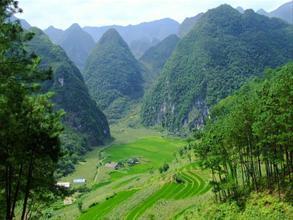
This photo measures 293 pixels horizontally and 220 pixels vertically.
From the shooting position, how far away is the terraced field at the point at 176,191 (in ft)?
221

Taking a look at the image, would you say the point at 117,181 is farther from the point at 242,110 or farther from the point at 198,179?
the point at 242,110

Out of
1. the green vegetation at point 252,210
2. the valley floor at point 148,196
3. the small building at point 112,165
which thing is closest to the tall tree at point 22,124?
the valley floor at point 148,196

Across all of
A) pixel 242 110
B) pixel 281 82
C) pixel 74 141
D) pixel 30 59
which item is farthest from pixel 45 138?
pixel 74 141

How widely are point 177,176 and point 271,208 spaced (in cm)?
4448

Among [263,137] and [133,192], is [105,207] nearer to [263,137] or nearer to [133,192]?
[133,192]

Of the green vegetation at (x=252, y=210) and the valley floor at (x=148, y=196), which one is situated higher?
the green vegetation at (x=252, y=210)

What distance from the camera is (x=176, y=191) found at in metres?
74.6

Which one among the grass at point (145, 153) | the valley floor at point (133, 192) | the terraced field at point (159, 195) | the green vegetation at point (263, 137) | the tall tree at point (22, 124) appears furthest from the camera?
the grass at point (145, 153)

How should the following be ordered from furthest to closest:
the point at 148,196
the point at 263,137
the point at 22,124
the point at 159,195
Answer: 1. the point at 148,196
2. the point at 159,195
3. the point at 263,137
4. the point at 22,124

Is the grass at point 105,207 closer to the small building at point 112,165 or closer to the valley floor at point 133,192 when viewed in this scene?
the valley floor at point 133,192

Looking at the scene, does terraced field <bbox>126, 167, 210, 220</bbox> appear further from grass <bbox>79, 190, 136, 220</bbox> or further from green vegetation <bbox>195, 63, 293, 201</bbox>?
green vegetation <bbox>195, 63, 293, 201</bbox>

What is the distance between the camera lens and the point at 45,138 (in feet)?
77.5

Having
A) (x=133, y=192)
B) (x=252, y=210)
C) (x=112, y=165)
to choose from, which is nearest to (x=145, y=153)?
(x=112, y=165)

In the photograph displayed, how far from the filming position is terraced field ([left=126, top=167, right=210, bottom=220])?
6749cm
